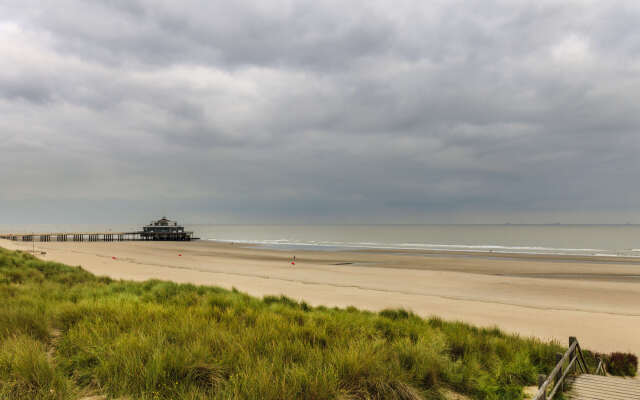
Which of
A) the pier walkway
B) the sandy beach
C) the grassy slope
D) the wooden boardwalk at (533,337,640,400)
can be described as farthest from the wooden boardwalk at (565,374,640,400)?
the pier walkway

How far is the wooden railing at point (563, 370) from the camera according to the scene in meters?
5.06

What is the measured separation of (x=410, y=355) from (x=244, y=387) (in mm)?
3063

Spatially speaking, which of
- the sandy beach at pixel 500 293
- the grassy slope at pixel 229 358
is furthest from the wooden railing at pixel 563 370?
the sandy beach at pixel 500 293

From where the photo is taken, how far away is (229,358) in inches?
211

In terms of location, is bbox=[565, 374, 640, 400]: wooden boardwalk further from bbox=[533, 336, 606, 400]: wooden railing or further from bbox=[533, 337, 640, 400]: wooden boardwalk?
bbox=[533, 336, 606, 400]: wooden railing

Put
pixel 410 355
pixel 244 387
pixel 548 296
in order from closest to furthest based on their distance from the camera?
pixel 244 387 < pixel 410 355 < pixel 548 296

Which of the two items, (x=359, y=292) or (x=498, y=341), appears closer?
(x=498, y=341)

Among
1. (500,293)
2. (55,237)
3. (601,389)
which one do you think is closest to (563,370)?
(601,389)

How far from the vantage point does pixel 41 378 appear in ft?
15.0

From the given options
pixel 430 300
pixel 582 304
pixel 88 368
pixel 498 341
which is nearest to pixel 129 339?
pixel 88 368

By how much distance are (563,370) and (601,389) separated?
0.97 m

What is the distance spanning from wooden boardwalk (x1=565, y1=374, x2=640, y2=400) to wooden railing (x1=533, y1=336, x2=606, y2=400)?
0.19 meters

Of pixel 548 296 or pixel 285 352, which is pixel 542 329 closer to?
pixel 548 296

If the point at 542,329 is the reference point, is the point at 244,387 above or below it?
above
